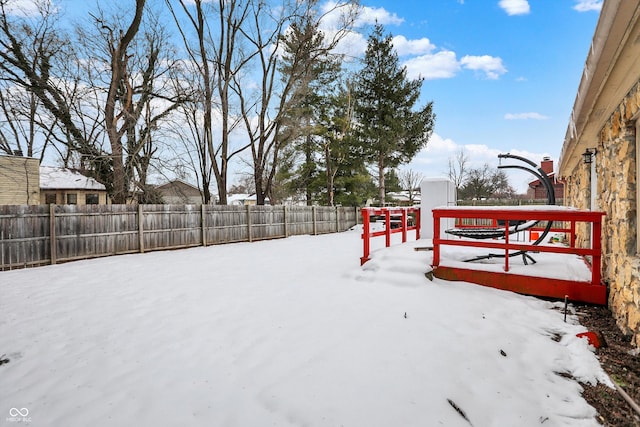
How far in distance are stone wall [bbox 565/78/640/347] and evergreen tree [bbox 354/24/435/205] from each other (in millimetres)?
15706

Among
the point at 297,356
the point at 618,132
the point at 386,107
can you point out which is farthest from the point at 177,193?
the point at 618,132

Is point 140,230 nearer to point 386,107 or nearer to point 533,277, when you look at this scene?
point 533,277

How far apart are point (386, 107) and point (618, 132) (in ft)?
56.3

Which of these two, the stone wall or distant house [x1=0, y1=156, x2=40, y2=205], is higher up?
distant house [x1=0, y1=156, x2=40, y2=205]

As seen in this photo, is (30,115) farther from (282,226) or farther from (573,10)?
(573,10)

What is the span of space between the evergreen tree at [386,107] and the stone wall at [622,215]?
618 inches

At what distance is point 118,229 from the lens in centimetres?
882

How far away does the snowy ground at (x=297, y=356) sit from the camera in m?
2.04

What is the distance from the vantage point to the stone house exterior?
2.13 metres

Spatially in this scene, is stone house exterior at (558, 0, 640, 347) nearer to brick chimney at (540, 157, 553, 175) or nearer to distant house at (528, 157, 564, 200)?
distant house at (528, 157, 564, 200)

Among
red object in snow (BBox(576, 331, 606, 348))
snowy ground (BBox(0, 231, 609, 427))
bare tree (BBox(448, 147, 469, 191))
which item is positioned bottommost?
snowy ground (BBox(0, 231, 609, 427))

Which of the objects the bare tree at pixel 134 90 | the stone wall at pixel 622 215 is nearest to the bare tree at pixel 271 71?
the bare tree at pixel 134 90

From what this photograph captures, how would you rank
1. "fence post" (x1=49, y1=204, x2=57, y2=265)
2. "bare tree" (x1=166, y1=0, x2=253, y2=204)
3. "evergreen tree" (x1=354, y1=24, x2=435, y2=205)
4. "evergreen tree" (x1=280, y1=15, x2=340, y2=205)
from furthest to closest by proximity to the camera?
"evergreen tree" (x1=354, y1=24, x2=435, y2=205) → "evergreen tree" (x1=280, y1=15, x2=340, y2=205) → "bare tree" (x1=166, y1=0, x2=253, y2=204) → "fence post" (x1=49, y1=204, x2=57, y2=265)

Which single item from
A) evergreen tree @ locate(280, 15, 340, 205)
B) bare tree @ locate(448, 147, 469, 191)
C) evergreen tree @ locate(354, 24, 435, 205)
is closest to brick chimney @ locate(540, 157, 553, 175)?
bare tree @ locate(448, 147, 469, 191)
